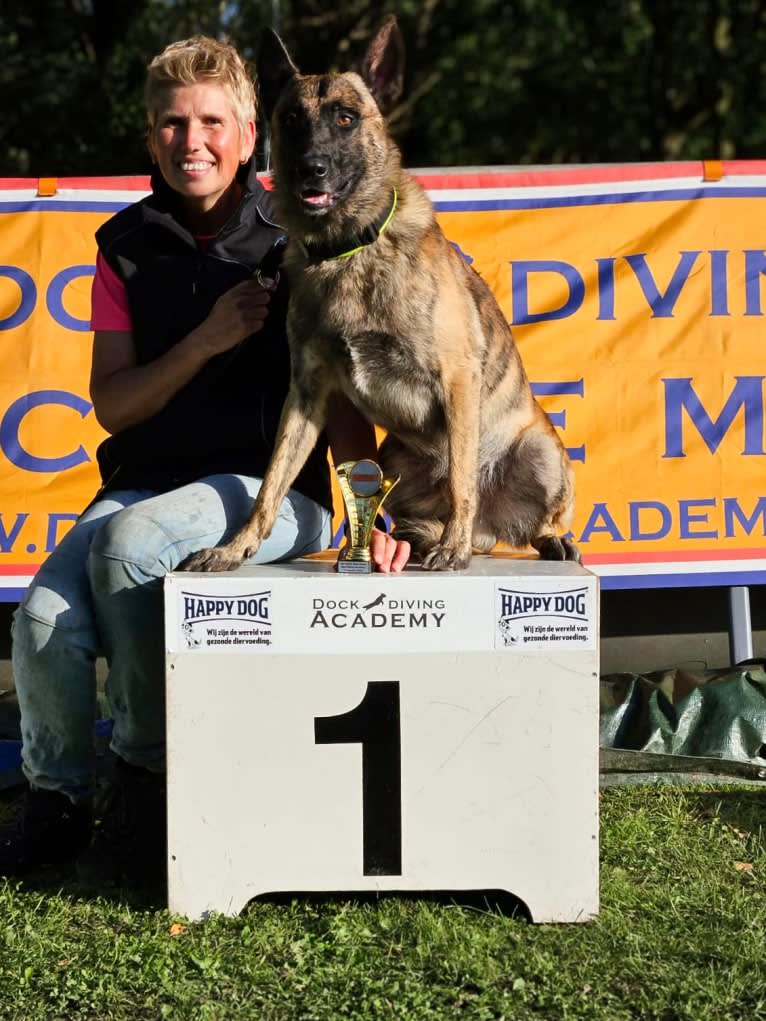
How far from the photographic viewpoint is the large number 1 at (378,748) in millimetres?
2527

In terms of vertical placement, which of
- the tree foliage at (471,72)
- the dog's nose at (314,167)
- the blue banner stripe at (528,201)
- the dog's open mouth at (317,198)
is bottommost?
the dog's open mouth at (317,198)

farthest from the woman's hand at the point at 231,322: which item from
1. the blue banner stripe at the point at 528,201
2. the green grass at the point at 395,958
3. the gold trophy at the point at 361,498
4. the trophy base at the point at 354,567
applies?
the blue banner stripe at the point at 528,201

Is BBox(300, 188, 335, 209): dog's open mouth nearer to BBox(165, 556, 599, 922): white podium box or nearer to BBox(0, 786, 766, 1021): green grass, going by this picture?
BBox(165, 556, 599, 922): white podium box

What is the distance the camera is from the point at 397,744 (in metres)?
2.53

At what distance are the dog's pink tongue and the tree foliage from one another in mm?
7233

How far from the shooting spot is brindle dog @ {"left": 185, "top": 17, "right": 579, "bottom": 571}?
9.39 ft

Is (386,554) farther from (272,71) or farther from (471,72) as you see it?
(471,72)

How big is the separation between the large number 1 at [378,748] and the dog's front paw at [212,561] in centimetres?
41

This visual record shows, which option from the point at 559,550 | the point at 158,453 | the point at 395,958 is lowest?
the point at 395,958

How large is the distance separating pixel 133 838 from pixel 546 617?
105cm

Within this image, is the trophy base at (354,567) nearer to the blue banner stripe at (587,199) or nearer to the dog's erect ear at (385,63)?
the dog's erect ear at (385,63)

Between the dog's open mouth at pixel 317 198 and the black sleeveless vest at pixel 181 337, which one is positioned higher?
the dog's open mouth at pixel 317 198

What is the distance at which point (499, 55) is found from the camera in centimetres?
1730

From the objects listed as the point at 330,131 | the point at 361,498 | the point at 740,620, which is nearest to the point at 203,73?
the point at 330,131
